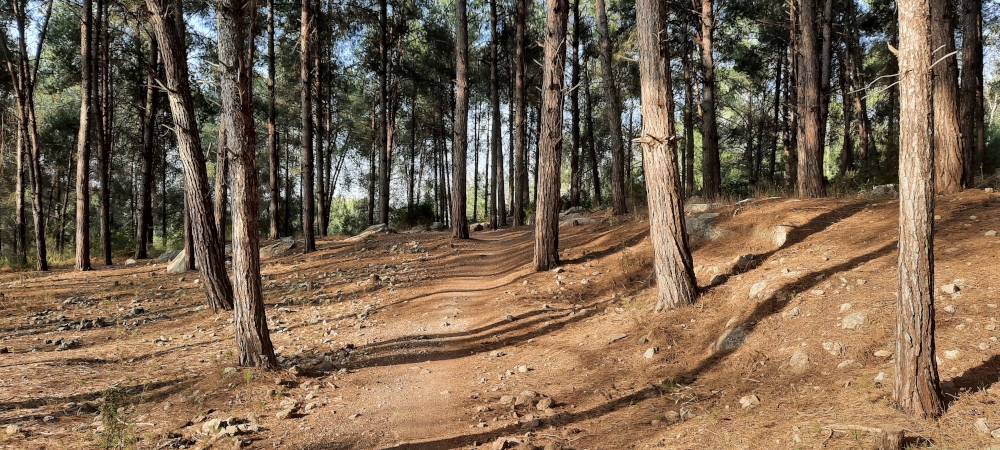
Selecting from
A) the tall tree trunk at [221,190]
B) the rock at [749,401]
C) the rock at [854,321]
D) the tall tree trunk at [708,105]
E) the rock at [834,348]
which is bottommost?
the rock at [749,401]

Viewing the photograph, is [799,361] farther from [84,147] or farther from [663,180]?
[84,147]

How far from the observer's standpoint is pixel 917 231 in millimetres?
3174

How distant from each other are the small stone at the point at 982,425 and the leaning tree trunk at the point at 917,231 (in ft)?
0.63

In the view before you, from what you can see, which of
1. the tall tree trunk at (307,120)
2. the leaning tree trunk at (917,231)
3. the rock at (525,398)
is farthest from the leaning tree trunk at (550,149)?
the tall tree trunk at (307,120)

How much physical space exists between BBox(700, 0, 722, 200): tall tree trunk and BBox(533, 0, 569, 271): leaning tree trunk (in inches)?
225

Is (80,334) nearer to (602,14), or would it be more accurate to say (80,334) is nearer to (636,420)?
(636,420)

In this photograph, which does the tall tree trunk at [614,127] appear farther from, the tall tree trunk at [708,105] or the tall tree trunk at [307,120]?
the tall tree trunk at [307,120]

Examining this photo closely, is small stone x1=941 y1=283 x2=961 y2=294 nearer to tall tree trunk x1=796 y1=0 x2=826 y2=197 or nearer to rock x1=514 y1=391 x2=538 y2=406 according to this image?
rock x1=514 y1=391 x2=538 y2=406

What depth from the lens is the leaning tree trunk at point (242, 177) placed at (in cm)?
532

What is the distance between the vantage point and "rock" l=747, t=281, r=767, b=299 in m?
5.56

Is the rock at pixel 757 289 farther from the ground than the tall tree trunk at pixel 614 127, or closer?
closer

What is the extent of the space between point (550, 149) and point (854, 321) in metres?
5.77

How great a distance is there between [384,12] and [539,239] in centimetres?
1380

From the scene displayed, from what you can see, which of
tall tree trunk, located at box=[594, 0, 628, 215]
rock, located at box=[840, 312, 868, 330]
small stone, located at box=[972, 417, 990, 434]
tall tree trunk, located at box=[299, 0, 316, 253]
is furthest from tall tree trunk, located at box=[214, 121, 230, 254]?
tall tree trunk, located at box=[594, 0, 628, 215]
